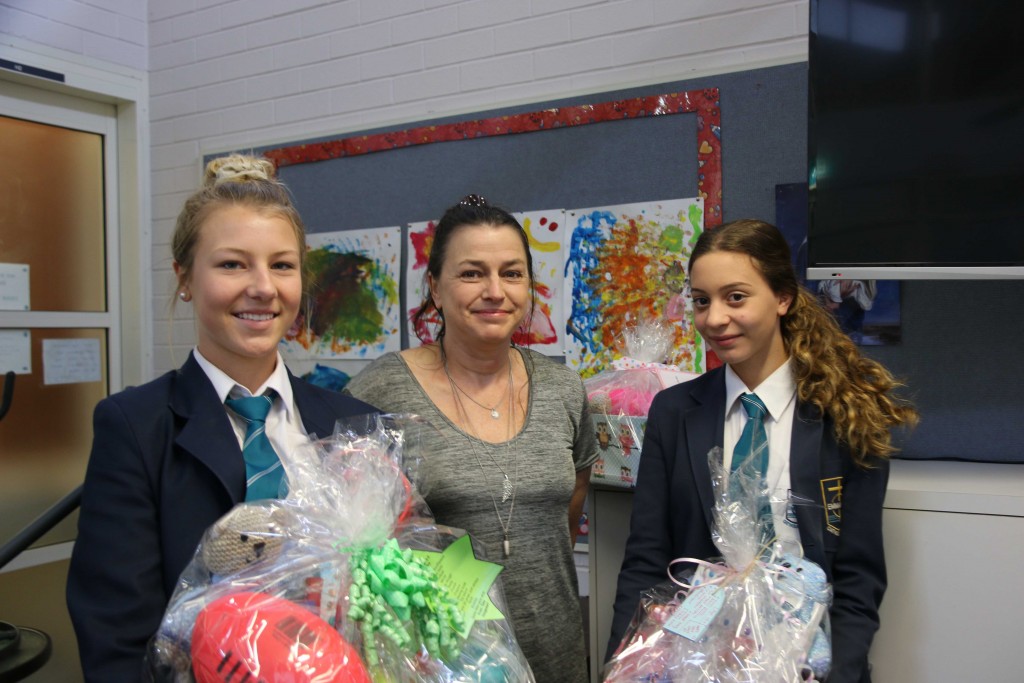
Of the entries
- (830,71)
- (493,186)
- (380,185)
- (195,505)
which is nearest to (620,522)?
(195,505)

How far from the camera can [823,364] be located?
1.47 metres

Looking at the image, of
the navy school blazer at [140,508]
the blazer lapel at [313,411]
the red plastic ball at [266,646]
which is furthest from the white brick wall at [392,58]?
the red plastic ball at [266,646]

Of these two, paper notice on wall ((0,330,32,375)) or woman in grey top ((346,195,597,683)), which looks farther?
paper notice on wall ((0,330,32,375))

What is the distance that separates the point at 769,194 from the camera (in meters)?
2.30

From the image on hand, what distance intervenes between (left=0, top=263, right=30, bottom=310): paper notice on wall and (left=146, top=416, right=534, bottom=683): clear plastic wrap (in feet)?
9.33

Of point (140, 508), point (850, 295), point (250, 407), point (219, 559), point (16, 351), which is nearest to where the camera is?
point (219, 559)

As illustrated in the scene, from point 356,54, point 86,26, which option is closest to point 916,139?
point 356,54

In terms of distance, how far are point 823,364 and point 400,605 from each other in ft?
3.16

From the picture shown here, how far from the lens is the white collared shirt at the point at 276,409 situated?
1197mm

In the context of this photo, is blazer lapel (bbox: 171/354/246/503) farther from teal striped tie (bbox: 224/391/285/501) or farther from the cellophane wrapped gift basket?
the cellophane wrapped gift basket

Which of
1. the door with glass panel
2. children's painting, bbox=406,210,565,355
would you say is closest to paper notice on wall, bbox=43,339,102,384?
the door with glass panel

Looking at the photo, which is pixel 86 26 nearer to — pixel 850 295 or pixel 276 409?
pixel 276 409

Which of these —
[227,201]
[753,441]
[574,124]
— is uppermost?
[574,124]

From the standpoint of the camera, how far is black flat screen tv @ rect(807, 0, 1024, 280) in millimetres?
1808
